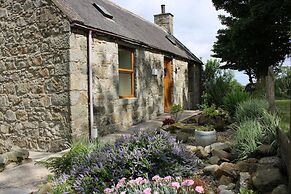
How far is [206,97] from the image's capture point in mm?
12000

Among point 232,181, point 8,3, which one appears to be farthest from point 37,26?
point 232,181

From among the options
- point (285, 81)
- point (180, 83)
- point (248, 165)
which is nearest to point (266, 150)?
point (248, 165)

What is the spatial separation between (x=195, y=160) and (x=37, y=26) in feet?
18.1

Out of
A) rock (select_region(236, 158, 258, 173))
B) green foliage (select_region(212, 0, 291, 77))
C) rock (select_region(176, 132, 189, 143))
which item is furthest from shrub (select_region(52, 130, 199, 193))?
green foliage (select_region(212, 0, 291, 77))

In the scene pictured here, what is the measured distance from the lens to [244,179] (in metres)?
3.52

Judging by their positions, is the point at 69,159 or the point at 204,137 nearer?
the point at 69,159

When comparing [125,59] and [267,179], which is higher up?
[125,59]

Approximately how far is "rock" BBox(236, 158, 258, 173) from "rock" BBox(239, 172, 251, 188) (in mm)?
176

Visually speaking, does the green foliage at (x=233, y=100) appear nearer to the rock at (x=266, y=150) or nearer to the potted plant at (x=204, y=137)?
the potted plant at (x=204, y=137)

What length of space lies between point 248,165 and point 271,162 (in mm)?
299

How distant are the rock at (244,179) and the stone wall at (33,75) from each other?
439 cm

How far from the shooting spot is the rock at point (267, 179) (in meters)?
3.26

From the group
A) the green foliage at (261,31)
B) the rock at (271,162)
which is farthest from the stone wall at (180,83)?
the rock at (271,162)

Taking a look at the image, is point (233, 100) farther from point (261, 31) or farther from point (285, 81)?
point (285, 81)
